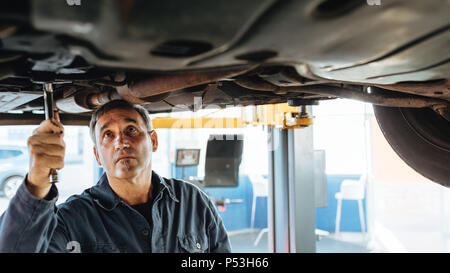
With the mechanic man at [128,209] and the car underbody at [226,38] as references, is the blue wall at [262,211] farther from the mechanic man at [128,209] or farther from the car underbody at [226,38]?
the car underbody at [226,38]

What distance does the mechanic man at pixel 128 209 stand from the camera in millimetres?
955

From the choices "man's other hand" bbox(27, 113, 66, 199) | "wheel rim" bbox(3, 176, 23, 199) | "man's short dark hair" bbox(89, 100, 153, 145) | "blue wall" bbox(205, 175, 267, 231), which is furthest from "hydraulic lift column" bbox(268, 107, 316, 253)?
"wheel rim" bbox(3, 176, 23, 199)

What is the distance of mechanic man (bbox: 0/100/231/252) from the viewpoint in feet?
3.13

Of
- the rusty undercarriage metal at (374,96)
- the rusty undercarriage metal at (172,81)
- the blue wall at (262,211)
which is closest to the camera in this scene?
the rusty undercarriage metal at (172,81)

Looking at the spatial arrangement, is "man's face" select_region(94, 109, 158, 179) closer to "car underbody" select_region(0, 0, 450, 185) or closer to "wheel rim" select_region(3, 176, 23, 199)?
"car underbody" select_region(0, 0, 450, 185)

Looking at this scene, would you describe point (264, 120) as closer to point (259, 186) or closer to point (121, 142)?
point (121, 142)

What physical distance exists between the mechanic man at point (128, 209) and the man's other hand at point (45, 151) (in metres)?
0.12

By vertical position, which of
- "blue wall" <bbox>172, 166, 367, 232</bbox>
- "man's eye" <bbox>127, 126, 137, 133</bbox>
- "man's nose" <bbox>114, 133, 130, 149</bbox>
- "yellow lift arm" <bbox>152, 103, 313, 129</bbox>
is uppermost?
"yellow lift arm" <bbox>152, 103, 313, 129</bbox>

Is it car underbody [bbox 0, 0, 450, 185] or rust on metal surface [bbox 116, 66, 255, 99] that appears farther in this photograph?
rust on metal surface [bbox 116, 66, 255, 99]

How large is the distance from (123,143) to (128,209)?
0.18 m

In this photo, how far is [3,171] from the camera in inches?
124

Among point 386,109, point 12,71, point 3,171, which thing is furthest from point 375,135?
point 12,71

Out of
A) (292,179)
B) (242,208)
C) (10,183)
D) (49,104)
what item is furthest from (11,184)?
(49,104)

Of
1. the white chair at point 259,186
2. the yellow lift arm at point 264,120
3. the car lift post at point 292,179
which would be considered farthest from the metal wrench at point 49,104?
the white chair at point 259,186
